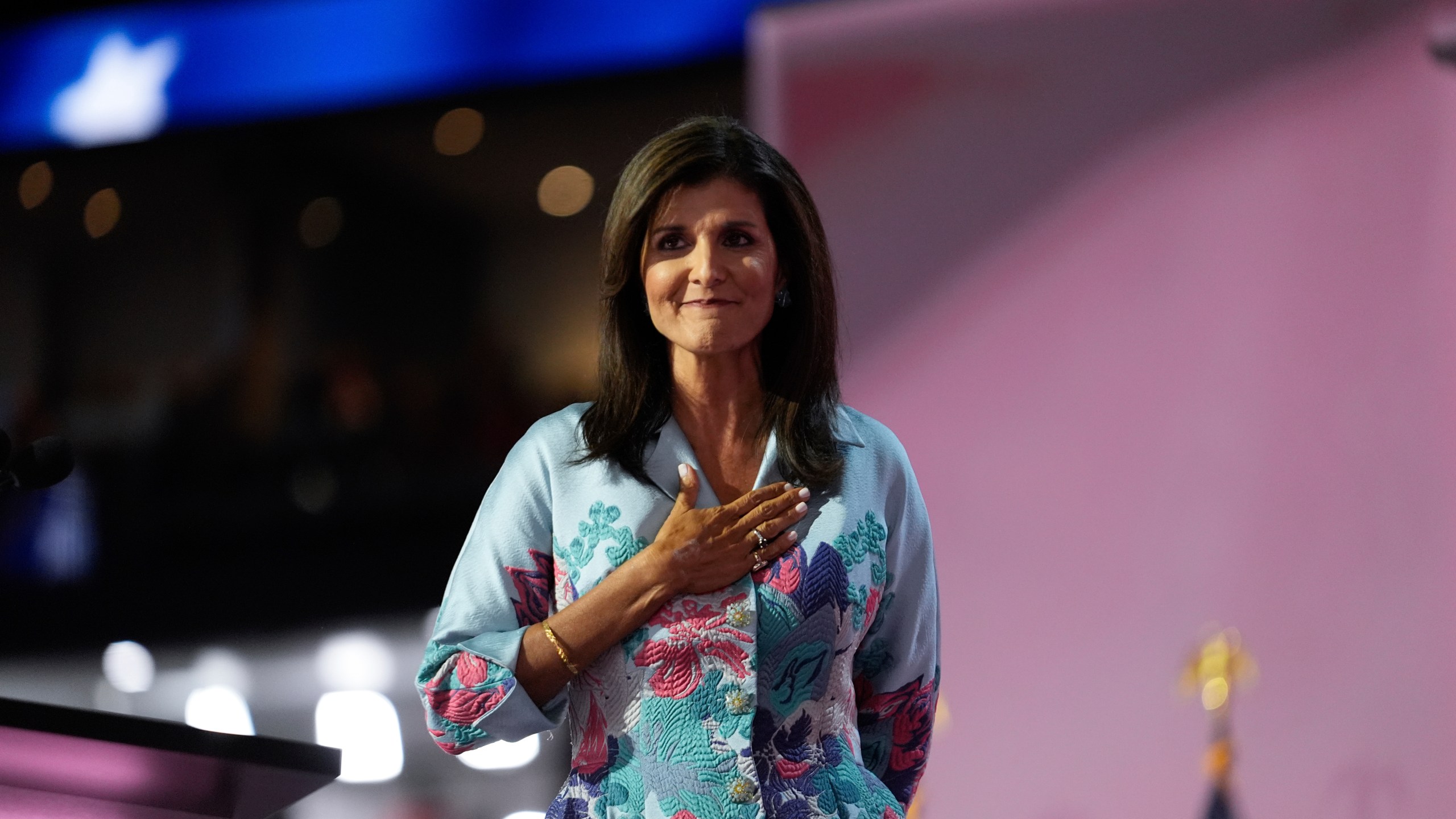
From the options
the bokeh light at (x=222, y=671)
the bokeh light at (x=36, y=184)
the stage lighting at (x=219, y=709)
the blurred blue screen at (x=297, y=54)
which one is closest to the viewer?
the blurred blue screen at (x=297, y=54)

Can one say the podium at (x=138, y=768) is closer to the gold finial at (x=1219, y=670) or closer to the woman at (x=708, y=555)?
the woman at (x=708, y=555)

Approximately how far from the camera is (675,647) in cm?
122

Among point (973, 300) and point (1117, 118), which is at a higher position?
point (1117, 118)

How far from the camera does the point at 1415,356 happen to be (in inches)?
125

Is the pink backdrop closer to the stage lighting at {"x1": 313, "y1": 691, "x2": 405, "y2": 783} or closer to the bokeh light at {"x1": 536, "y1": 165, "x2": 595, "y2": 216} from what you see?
the bokeh light at {"x1": 536, "y1": 165, "x2": 595, "y2": 216}

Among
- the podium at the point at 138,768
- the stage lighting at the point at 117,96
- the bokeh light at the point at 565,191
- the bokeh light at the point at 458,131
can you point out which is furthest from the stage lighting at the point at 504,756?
the stage lighting at the point at 117,96

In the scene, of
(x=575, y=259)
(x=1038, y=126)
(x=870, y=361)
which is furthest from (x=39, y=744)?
(x=575, y=259)

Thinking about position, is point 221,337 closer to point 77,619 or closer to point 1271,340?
point 77,619

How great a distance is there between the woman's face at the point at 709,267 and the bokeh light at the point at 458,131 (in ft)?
12.0

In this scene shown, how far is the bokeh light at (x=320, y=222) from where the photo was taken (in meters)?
5.17

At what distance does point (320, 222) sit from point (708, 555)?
4365 mm

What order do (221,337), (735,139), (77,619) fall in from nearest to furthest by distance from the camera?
(735,139)
(77,619)
(221,337)

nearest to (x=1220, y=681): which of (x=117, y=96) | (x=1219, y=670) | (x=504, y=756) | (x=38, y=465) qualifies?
(x=1219, y=670)

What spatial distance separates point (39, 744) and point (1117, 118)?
2.89 metres
